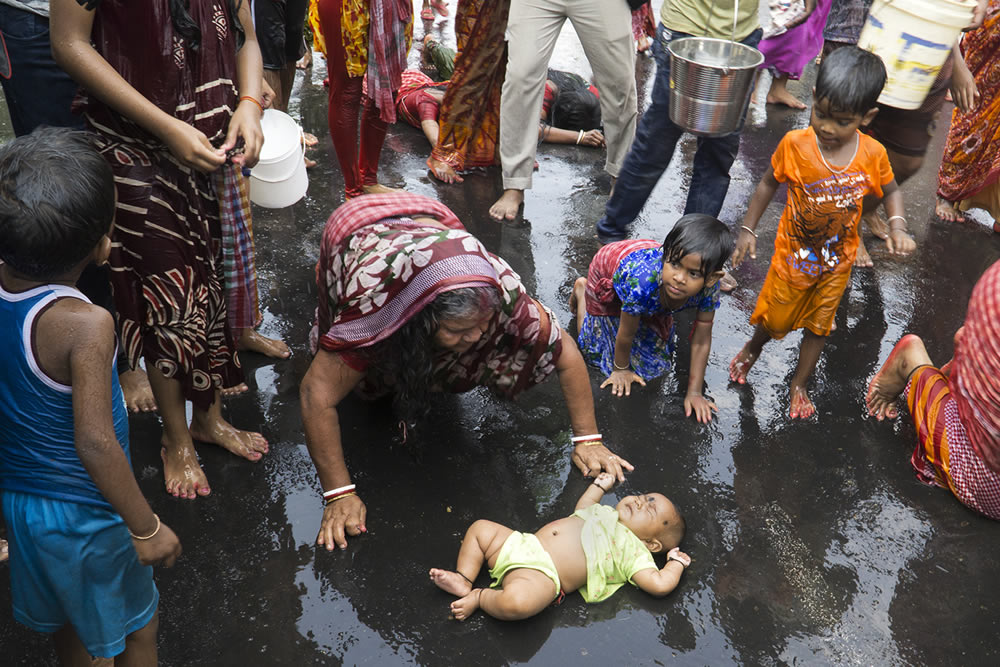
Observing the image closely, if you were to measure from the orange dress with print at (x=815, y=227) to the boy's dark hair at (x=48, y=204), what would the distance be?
2.41 metres

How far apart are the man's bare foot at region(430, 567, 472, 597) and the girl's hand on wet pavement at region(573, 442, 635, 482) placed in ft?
2.16

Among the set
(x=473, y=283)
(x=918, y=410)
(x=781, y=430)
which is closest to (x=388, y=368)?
(x=473, y=283)

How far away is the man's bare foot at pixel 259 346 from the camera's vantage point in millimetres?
3299

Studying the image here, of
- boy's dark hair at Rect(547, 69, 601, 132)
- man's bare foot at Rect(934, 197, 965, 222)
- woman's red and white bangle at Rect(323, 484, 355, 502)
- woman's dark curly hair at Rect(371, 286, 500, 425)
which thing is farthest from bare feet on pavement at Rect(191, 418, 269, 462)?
man's bare foot at Rect(934, 197, 965, 222)

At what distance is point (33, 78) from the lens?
259 cm

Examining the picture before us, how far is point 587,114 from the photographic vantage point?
543cm

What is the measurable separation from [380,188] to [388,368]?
2.01 meters

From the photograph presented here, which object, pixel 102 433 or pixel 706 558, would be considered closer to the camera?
pixel 102 433

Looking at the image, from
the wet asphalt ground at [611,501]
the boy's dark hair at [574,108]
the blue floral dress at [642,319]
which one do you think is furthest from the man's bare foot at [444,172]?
the blue floral dress at [642,319]

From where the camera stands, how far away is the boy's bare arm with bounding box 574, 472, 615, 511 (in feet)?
8.84

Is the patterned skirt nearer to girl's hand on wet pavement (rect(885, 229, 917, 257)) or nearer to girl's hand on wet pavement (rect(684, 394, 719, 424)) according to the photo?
girl's hand on wet pavement (rect(885, 229, 917, 257))

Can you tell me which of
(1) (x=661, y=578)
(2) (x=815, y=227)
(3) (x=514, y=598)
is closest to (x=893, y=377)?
(2) (x=815, y=227)

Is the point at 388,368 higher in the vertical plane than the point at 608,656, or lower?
higher

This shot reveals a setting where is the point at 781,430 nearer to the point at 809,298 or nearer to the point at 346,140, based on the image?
the point at 809,298
